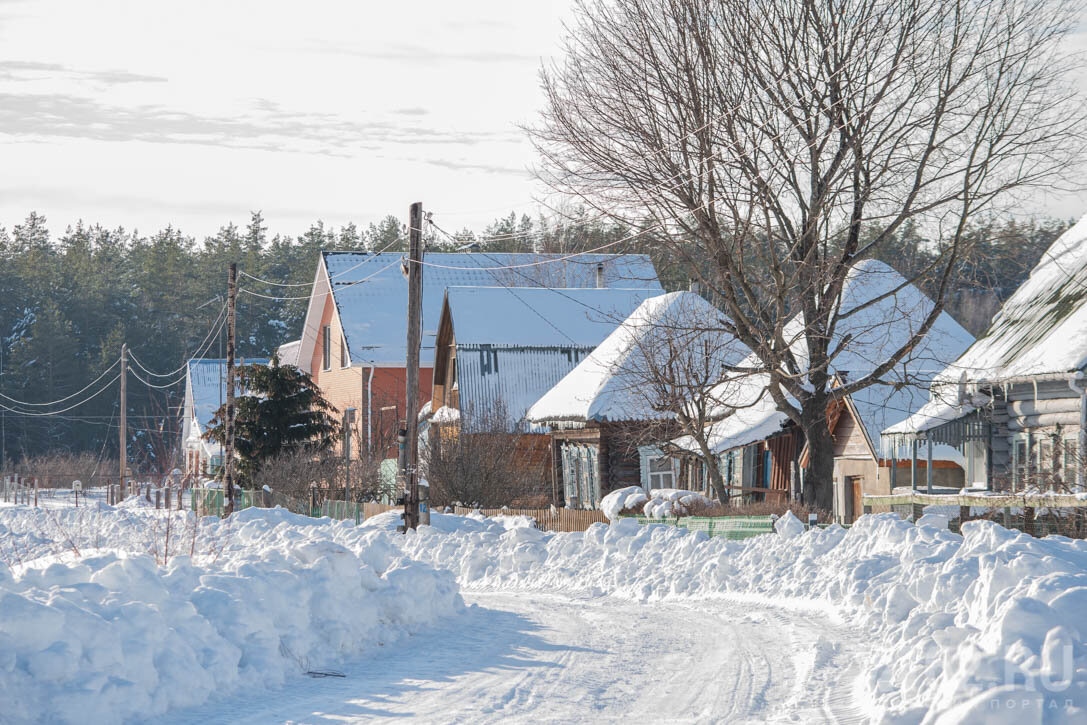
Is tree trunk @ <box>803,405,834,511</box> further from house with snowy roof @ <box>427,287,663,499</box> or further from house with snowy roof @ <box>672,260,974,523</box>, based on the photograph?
house with snowy roof @ <box>427,287,663,499</box>

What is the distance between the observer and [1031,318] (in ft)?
89.5

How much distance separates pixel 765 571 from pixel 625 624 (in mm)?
4071

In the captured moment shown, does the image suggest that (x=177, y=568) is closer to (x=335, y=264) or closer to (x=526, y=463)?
(x=526, y=463)

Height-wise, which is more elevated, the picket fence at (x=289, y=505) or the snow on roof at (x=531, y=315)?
the snow on roof at (x=531, y=315)

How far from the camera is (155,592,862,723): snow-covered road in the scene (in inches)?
362

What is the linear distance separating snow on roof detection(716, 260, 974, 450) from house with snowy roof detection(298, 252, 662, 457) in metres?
11.2

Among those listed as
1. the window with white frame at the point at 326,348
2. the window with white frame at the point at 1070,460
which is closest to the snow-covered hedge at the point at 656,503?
the window with white frame at the point at 1070,460

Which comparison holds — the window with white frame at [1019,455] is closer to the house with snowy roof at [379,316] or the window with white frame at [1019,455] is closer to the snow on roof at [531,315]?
the snow on roof at [531,315]

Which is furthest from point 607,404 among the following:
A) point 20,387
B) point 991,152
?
point 20,387

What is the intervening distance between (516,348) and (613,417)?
8.59 metres

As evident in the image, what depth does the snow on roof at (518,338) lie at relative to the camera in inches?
1650

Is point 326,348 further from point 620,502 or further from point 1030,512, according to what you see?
point 1030,512

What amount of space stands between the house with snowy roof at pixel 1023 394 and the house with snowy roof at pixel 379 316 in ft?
63.9

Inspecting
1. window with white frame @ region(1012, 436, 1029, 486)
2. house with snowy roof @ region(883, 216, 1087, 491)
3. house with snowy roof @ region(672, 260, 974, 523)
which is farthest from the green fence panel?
window with white frame @ region(1012, 436, 1029, 486)
